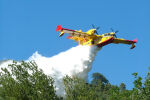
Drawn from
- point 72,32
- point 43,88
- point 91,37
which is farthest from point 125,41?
point 43,88

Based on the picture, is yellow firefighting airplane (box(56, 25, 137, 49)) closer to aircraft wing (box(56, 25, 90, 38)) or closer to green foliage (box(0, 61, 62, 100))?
aircraft wing (box(56, 25, 90, 38))

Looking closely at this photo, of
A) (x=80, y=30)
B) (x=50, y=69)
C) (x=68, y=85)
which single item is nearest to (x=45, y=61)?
(x=50, y=69)

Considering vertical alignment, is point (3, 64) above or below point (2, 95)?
above

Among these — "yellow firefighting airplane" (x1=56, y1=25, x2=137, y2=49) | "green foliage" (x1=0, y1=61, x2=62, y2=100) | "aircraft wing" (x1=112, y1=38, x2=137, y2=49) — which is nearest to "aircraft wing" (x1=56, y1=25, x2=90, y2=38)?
"yellow firefighting airplane" (x1=56, y1=25, x2=137, y2=49)

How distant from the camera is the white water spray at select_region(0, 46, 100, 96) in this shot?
57.1m

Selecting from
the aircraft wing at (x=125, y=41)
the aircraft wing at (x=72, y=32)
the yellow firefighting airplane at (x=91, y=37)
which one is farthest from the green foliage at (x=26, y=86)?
the aircraft wing at (x=125, y=41)

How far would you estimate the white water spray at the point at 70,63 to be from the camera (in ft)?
187

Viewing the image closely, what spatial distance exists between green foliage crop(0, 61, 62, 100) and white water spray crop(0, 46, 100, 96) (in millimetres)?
13547

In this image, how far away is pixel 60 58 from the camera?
60.3m

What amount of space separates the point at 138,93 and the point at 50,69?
2187 centimetres

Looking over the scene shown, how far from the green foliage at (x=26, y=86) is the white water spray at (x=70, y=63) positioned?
13547 mm

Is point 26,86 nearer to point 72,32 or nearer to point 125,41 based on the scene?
point 72,32

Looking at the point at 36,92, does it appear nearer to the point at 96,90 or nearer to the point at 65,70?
the point at 96,90

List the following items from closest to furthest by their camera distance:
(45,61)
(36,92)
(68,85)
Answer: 1. (36,92)
2. (68,85)
3. (45,61)
